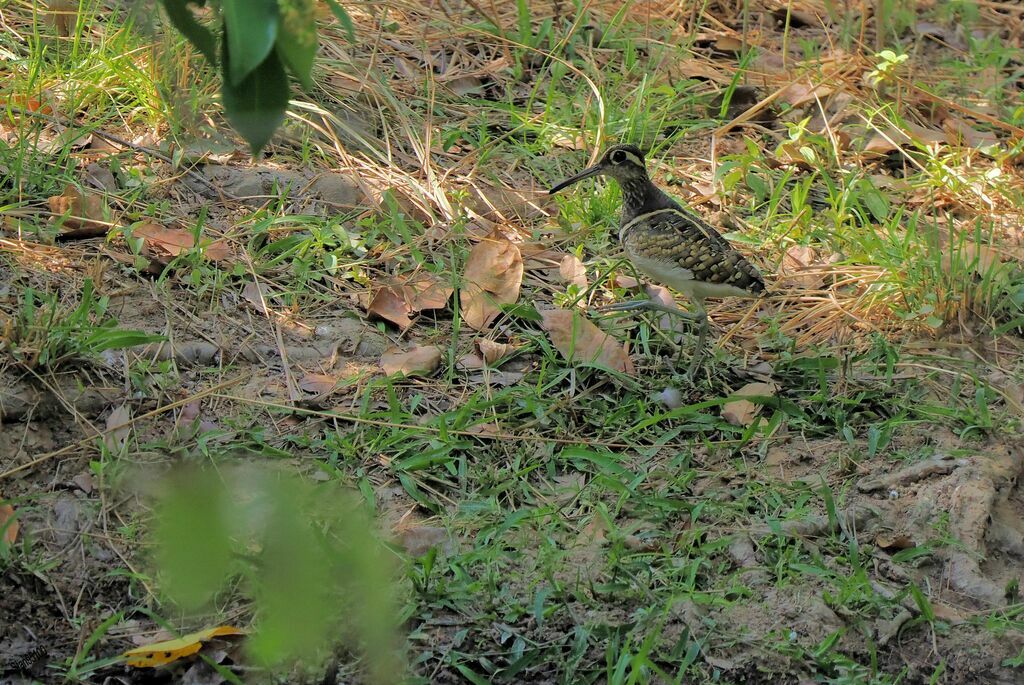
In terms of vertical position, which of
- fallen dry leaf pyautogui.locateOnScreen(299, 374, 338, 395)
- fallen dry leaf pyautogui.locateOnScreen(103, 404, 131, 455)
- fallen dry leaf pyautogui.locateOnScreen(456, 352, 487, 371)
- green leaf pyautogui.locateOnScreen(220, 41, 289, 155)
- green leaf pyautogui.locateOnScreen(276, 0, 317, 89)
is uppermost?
green leaf pyautogui.locateOnScreen(276, 0, 317, 89)

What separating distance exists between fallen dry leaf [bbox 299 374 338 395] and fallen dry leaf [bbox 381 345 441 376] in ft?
0.69

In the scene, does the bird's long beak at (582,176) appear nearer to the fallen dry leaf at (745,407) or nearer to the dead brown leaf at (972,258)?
the fallen dry leaf at (745,407)

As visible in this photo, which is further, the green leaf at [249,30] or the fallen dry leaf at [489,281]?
the fallen dry leaf at [489,281]

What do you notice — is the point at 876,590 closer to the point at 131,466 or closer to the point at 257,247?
the point at 131,466

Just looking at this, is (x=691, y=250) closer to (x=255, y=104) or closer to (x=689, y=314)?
(x=689, y=314)

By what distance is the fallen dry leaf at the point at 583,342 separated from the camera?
423 cm

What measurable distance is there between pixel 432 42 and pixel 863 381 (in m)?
2.99

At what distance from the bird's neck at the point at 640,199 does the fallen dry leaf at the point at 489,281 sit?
505 mm

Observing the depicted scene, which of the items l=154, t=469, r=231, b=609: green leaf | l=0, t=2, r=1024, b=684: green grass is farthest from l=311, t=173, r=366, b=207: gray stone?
l=154, t=469, r=231, b=609: green leaf

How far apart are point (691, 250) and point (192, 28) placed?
10.3 ft

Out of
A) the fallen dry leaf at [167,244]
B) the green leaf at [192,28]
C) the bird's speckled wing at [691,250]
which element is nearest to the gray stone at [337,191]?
the fallen dry leaf at [167,244]

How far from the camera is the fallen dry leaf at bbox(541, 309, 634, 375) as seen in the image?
423 cm

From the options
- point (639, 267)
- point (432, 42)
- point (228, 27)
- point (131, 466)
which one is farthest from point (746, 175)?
point (228, 27)

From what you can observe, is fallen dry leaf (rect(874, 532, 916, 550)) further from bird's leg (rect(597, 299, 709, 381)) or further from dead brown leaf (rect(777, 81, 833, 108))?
dead brown leaf (rect(777, 81, 833, 108))
